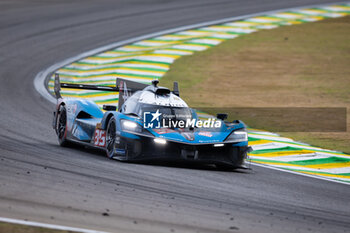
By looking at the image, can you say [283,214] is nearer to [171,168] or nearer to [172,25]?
[171,168]

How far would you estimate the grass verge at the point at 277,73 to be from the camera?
783 inches

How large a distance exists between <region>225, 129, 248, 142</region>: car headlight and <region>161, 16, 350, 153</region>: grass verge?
349cm

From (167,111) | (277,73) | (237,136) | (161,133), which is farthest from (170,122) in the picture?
(277,73)

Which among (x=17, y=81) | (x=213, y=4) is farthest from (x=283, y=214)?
(x=213, y=4)

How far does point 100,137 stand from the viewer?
12609mm

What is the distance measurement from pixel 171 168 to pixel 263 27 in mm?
20654

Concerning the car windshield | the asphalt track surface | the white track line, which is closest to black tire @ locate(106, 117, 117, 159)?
the asphalt track surface

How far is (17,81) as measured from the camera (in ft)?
70.3

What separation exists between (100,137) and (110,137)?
0.45 meters

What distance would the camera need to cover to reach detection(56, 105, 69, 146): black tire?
13867 millimetres

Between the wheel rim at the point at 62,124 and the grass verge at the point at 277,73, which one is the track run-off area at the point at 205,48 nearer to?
the grass verge at the point at 277,73

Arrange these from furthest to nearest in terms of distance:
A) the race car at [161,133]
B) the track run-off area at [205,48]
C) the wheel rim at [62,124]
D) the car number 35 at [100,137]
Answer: the wheel rim at [62,124]
the track run-off area at [205,48]
the car number 35 at [100,137]
the race car at [161,133]

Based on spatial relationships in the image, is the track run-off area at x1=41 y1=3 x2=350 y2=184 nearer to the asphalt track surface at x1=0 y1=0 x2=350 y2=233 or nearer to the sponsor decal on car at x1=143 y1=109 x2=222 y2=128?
the asphalt track surface at x1=0 y1=0 x2=350 y2=233

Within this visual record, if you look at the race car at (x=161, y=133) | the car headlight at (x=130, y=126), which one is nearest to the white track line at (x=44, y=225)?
the race car at (x=161, y=133)
